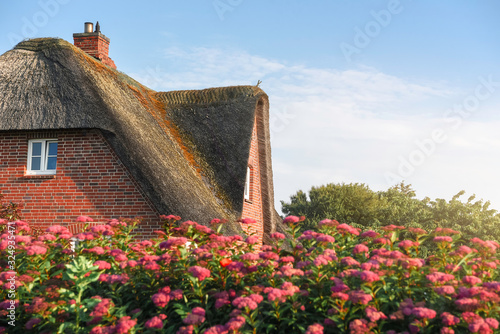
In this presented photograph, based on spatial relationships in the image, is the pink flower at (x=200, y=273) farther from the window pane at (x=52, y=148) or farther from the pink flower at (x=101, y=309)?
the window pane at (x=52, y=148)

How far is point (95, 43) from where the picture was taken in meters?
15.8

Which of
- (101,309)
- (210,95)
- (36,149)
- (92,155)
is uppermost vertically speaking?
(210,95)

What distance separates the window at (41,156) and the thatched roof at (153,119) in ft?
1.81

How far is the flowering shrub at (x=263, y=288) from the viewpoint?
15.0 feet

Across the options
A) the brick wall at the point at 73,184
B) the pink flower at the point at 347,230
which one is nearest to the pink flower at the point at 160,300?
the pink flower at the point at 347,230

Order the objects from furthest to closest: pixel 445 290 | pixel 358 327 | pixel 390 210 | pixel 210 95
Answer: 1. pixel 390 210
2. pixel 210 95
3. pixel 445 290
4. pixel 358 327

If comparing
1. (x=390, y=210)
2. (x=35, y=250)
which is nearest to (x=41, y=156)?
(x=35, y=250)

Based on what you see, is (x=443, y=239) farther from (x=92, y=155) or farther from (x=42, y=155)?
(x=42, y=155)

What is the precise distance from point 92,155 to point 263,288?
7.61m

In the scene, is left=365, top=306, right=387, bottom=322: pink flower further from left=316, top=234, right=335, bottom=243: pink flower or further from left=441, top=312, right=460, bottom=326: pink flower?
left=316, top=234, right=335, bottom=243: pink flower

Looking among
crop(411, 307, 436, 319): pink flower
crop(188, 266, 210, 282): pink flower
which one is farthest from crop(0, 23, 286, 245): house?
crop(411, 307, 436, 319): pink flower

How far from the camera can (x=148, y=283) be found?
5.62 metres


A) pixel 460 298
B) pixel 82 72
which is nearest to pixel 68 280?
pixel 460 298

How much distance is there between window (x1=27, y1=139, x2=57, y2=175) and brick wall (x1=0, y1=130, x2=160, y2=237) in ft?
0.44
